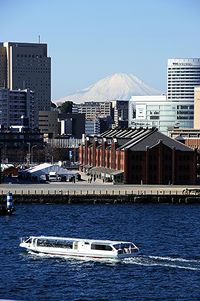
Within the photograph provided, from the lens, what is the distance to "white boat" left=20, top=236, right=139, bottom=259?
67.3 meters

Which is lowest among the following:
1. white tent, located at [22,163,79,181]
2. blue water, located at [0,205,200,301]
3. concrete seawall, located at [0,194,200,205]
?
blue water, located at [0,205,200,301]

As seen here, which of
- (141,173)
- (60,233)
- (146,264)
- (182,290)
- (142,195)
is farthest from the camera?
(141,173)

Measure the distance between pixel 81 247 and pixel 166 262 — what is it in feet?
21.6

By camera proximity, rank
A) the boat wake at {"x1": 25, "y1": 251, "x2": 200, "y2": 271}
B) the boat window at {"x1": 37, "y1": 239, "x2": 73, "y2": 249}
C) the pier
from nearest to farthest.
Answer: the boat wake at {"x1": 25, "y1": 251, "x2": 200, "y2": 271} < the boat window at {"x1": 37, "y1": 239, "x2": 73, "y2": 249} < the pier

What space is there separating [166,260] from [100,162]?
Answer: 81246 millimetres

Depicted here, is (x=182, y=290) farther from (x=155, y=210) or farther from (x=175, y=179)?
(x=175, y=179)

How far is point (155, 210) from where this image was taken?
100688 mm

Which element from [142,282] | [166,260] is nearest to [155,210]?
[166,260]

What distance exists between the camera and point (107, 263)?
218ft

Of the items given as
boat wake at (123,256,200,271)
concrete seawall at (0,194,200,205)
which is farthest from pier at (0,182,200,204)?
boat wake at (123,256,200,271)

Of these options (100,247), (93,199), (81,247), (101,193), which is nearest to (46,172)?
(101,193)

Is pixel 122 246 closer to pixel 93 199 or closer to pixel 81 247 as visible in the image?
pixel 81 247

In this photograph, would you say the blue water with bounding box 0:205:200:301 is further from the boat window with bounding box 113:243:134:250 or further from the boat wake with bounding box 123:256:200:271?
the boat window with bounding box 113:243:134:250

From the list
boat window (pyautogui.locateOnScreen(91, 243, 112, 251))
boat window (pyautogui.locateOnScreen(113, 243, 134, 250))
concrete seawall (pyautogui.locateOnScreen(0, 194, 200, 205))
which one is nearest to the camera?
boat window (pyautogui.locateOnScreen(113, 243, 134, 250))
